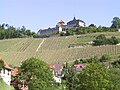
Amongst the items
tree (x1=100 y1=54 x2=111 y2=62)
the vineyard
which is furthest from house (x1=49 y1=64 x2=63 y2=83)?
the vineyard

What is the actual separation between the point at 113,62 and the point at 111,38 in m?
37.8

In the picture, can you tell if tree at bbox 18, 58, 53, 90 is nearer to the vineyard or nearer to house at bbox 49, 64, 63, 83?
house at bbox 49, 64, 63, 83

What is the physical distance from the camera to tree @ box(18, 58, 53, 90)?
163ft

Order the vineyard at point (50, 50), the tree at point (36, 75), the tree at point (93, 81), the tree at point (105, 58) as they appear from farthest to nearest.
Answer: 1. the vineyard at point (50, 50)
2. the tree at point (105, 58)
3. the tree at point (36, 75)
4. the tree at point (93, 81)

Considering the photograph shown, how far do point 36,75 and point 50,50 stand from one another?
85.3 metres

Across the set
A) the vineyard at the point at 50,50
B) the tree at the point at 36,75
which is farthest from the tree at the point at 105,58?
the tree at the point at 36,75

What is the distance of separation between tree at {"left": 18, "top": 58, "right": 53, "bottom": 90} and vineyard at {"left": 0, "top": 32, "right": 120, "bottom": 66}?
194ft

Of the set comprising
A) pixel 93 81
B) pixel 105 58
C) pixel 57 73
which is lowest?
pixel 57 73

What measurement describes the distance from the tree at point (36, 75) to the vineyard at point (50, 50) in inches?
2327

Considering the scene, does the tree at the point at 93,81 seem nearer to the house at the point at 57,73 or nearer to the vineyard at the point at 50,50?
the house at the point at 57,73

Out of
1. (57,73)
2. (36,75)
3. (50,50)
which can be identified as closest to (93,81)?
(36,75)

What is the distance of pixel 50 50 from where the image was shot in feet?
451

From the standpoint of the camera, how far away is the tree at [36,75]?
163 feet

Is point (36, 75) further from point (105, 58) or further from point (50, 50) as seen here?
point (50, 50)
